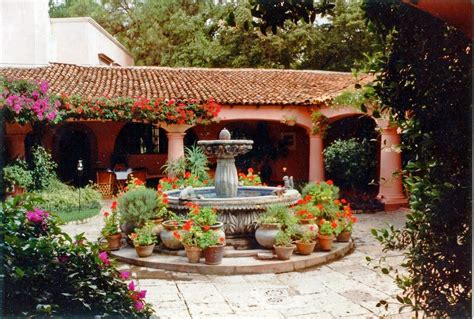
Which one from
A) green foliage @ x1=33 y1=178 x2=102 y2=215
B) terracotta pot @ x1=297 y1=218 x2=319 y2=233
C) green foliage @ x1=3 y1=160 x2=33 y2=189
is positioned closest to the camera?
terracotta pot @ x1=297 y1=218 x2=319 y2=233

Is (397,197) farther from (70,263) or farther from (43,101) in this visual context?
(70,263)

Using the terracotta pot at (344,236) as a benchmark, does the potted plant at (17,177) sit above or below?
above

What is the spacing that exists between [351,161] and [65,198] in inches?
301

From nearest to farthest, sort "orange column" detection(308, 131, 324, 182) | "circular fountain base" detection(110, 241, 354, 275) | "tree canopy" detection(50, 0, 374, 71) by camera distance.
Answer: "circular fountain base" detection(110, 241, 354, 275) < "orange column" detection(308, 131, 324, 182) < "tree canopy" detection(50, 0, 374, 71)

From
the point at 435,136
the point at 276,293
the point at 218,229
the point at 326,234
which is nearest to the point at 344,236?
the point at 326,234

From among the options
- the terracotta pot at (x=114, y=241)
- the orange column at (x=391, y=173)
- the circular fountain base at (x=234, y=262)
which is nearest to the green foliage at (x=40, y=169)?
the terracotta pot at (x=114, y=241)

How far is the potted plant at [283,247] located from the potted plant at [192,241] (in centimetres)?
112

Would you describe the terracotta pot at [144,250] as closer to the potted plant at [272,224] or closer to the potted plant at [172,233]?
the potted plant at [172,233]

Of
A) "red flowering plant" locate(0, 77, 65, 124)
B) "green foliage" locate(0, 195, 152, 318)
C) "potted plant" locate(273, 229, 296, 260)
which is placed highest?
"red flowering plant" locate(0, 77, 65, 124)

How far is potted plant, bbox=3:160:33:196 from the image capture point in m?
12.2

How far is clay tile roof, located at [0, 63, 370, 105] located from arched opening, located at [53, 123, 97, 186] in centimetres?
234

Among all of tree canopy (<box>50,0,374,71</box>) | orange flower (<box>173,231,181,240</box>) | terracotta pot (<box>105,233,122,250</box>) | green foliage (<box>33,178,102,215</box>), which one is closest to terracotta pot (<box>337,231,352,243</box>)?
orange flower (<box>173,231,181,240</box>)

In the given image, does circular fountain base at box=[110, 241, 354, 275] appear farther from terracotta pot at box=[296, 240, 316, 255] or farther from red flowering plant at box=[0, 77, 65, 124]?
red flowering plant at box=[0, 77, 65, 124]

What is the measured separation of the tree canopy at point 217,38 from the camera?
72.9 feet
